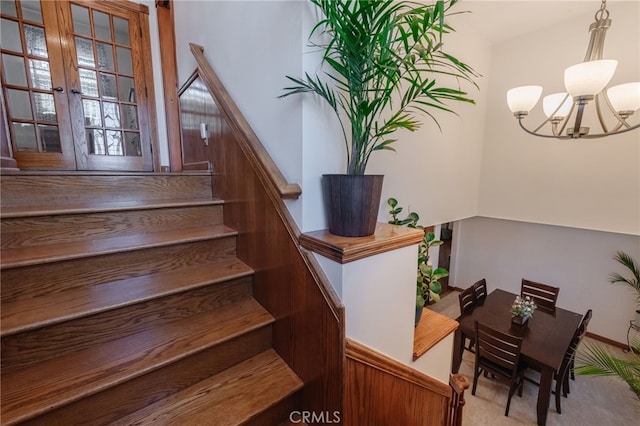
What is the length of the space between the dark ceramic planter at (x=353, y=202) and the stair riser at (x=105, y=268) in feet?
2.48

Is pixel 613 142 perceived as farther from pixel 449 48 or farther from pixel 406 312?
pixel 406 312

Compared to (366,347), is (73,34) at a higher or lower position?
higher

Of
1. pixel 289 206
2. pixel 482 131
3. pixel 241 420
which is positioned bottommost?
pixel 241 420

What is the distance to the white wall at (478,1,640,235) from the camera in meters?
2.63

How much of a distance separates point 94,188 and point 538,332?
3.98 meters

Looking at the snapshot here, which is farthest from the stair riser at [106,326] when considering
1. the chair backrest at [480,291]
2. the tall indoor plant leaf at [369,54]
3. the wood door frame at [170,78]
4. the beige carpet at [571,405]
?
the chair backrest at [480,291]

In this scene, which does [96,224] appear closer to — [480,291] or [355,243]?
[355,243]

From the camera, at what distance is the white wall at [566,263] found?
11.1 feet

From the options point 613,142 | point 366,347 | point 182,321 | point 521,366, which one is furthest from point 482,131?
point 182,321

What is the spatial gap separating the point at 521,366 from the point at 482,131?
261 cm

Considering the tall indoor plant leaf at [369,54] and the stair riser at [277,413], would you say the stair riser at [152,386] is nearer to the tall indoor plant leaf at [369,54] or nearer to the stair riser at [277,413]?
the stair riser at [277,413]

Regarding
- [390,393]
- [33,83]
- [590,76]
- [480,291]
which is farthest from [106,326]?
[480,291]

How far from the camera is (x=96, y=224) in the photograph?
1274mm

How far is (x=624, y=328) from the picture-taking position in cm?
339
